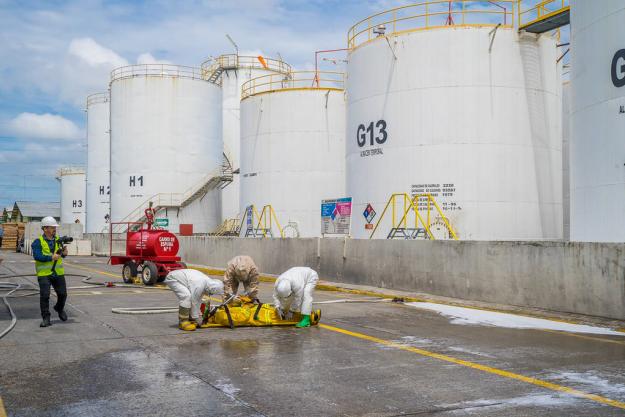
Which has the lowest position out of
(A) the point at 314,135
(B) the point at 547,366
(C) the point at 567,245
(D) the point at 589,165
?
(B) the point at 547,366

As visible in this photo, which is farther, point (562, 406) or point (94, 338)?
point (94, 338)

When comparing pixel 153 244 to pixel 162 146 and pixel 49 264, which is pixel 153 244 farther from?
pixel 162 146

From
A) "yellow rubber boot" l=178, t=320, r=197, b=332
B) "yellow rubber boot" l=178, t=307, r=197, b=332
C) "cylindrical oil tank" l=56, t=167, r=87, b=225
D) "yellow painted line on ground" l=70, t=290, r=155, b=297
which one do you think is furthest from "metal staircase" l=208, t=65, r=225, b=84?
"yellow rubber boot" l=178, t=320, r=197, b=332

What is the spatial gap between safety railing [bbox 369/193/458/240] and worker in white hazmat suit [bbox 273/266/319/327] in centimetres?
845

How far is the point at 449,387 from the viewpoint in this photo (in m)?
6.64

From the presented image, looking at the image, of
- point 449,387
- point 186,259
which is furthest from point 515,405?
point 186,259

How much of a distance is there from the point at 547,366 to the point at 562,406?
1.87 metres

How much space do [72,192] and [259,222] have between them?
48956 mm

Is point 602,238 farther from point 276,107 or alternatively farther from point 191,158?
point 191,158

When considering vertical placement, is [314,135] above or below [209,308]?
above

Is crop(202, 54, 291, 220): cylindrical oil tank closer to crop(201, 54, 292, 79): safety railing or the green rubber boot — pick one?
crop(201, 54, 292, 79): safety railing

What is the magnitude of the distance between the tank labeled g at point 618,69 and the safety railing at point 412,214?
6798 mm

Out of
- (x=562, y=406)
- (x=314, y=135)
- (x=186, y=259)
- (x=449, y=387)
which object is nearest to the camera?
(x=562, y=406)

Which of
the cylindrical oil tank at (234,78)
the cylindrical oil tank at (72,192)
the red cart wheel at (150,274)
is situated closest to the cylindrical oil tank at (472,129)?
the red cart wheel at (150,274)
